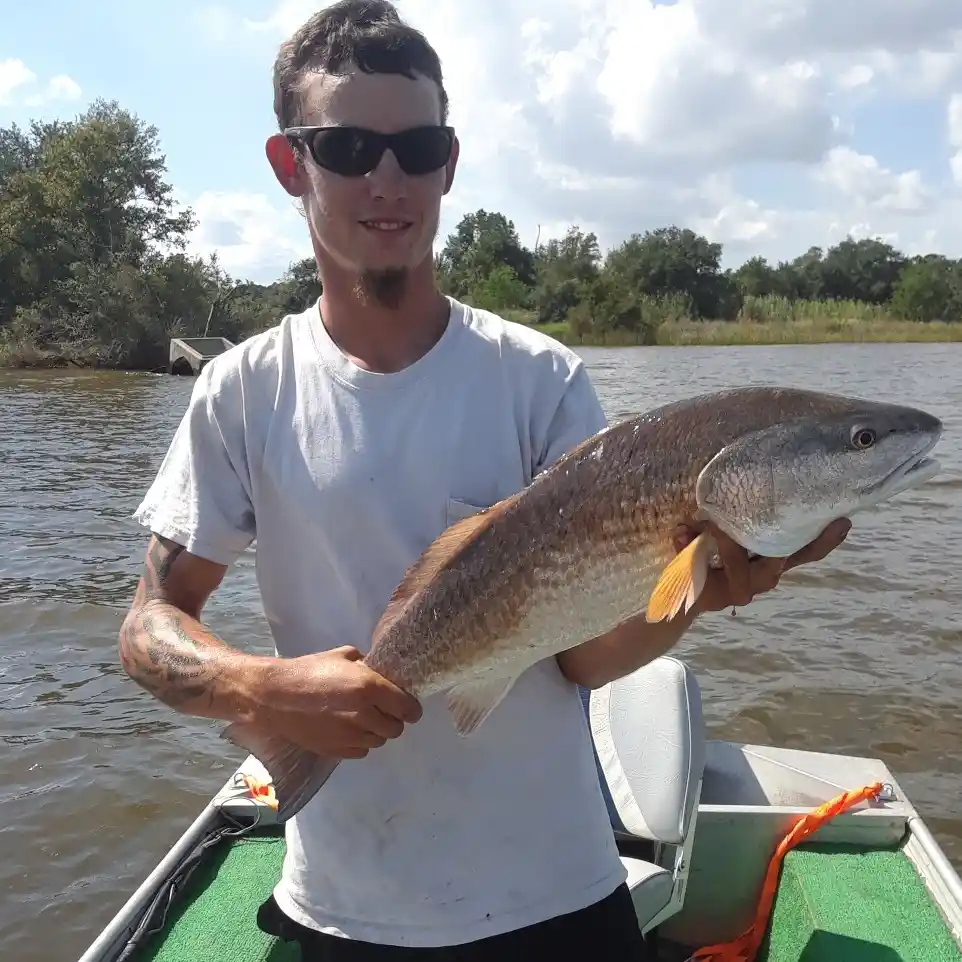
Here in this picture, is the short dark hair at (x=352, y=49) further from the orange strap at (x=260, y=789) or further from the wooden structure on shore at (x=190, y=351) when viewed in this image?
the wooden structure on shore at (x=190, y=351)

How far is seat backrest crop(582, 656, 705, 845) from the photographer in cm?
331

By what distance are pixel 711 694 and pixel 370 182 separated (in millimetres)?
5856

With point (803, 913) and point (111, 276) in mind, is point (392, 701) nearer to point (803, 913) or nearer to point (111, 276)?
point (803, 913)

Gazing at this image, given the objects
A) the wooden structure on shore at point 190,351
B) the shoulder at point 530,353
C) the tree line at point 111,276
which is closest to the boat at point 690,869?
the shoulder at point 530,353

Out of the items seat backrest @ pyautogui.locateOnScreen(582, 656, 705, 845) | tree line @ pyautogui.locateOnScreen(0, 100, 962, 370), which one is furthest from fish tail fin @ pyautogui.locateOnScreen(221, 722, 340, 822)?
tree line @ pyautogui.locateOnScreen(0, 100, 962, 370)

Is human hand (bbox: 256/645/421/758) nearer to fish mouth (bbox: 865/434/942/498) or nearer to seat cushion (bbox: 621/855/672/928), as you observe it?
fish mouth (bbox: 865/434/942/498)

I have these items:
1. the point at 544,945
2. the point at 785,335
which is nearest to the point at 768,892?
the point at 544,945

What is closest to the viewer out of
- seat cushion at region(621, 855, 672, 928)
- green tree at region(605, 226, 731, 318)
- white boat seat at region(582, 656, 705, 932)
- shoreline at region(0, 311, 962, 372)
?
seat cushion at region(621, 855, 672, 928)

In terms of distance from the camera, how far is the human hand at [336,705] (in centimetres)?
191

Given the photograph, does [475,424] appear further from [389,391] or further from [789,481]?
[789,481]

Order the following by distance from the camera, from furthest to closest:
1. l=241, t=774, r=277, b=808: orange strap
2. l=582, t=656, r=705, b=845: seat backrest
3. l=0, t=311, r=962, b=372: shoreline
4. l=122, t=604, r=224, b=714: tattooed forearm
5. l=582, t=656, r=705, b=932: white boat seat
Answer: l=0, t=311, r=962, b=372: shoreline
l=241, t=774, r=277, b=808: orange strap
l=582, t=656, r=705, b=845: seat backrest
l=582, t=656, r=705, b=932: white boat seat
l=122, t=604, r=224, b=714: tattooed forearm

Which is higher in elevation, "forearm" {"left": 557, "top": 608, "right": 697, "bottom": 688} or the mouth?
the mouth

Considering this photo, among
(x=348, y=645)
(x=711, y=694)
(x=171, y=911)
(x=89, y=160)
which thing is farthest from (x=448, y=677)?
(x=89, y=160)

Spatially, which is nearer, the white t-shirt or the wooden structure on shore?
the white t-shirt
